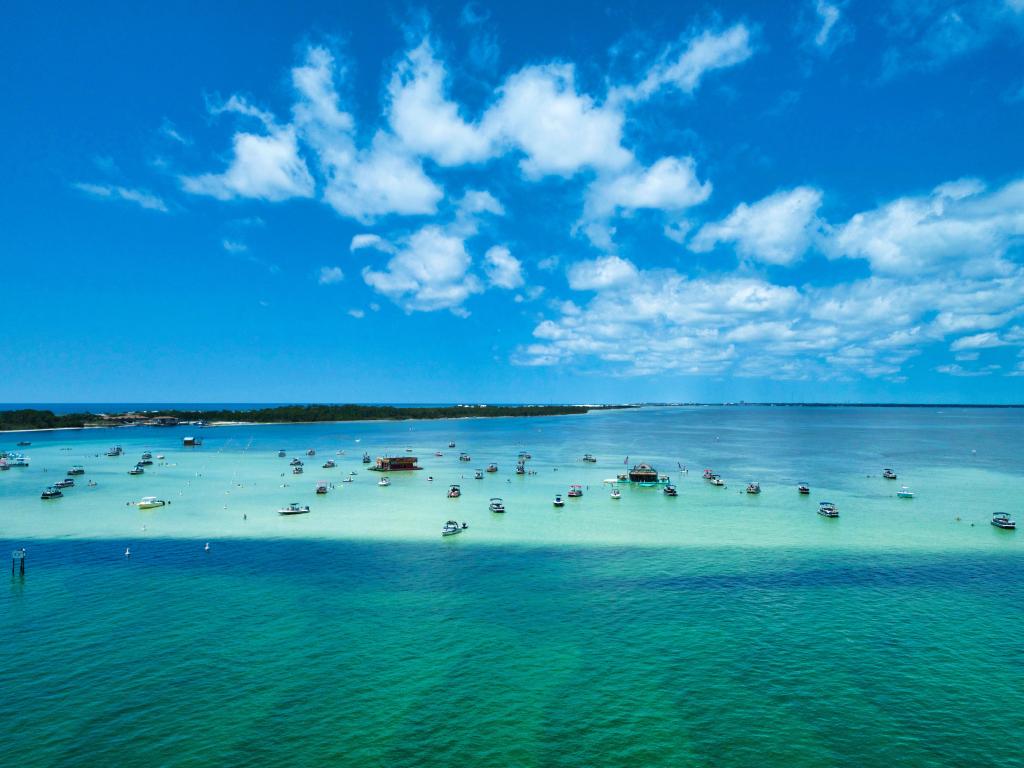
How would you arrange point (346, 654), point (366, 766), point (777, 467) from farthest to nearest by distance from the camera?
point (777, 467) → point (346, 654) → point (366, 766)

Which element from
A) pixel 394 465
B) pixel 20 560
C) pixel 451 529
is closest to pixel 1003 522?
pixel 451 529

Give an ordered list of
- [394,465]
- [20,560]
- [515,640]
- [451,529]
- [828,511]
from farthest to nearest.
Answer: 1. [394,465]
2. [828,511]
3. [451,529]
4. [20,560]
5. [515,640]

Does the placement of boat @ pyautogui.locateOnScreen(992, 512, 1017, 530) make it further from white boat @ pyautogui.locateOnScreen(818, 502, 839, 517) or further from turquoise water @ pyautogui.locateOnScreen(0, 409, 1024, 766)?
white boat @ pyautogui.locateOnScreen(818, 502, 839, 517)

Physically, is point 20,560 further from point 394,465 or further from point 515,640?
point 394,465

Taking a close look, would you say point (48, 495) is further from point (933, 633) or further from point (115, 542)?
point (933, 633)

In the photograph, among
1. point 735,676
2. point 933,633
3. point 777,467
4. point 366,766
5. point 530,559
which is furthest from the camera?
point 777,467

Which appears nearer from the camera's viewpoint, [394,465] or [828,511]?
[828,511]

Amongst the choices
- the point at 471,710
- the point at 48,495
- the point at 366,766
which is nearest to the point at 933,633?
the point at 471,710
